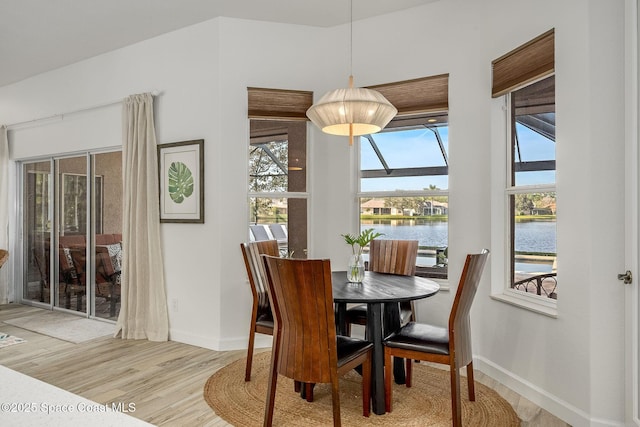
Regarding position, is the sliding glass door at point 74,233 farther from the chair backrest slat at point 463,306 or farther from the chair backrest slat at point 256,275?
the chair backrest slat at point 463,306

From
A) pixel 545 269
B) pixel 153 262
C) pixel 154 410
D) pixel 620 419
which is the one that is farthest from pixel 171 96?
pixel 620 419

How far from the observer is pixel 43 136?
5230mm

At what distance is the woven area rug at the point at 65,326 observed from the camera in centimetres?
409

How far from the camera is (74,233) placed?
4957 mm

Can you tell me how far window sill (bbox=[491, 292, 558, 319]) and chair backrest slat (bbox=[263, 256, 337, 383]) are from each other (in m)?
1.43

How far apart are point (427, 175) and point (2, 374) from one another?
3.37 m

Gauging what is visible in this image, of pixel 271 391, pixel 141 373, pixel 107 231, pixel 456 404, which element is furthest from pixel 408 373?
pixel 107 231

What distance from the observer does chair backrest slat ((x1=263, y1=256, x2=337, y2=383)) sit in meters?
2.10

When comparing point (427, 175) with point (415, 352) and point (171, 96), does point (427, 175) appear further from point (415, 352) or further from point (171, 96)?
point (171, 96)

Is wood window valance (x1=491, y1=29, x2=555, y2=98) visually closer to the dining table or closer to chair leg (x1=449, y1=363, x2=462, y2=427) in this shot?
the dining table

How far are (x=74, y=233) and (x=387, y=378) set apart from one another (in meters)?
4.21

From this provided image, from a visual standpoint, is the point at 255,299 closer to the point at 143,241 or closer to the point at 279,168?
the point at 279,168

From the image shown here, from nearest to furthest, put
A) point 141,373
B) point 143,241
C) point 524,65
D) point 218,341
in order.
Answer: point 524,65 < point 141,373 < point 218,341 < point 143,241

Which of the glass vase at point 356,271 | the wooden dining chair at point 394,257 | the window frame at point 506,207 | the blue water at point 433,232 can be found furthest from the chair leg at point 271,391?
the blue water at point 433,232
